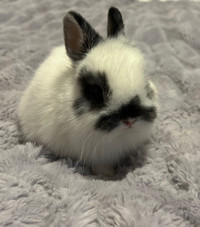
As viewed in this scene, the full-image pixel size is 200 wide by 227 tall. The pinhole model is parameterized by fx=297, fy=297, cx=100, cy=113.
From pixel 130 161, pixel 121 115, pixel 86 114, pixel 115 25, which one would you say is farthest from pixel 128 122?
pixel 115 25

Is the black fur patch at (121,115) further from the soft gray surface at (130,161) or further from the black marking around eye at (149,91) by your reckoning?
the soft gray surface at (130,161)

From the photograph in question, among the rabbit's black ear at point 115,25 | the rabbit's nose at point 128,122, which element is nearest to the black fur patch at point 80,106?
the rabbit's nose at point 128,122

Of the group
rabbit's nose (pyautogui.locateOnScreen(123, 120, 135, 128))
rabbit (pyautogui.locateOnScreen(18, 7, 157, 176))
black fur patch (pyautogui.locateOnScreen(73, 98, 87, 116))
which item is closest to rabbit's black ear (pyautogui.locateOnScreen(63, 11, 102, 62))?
rabbit (pyautogui.locateOnScreen(18, 7, 157, 176))

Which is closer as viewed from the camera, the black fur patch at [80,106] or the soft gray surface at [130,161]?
the soft gray surface at [130,161]

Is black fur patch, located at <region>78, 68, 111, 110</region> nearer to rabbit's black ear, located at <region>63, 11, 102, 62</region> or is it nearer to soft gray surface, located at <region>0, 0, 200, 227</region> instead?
rabbit's black ear, located at <region>63, 11, 102, 62</region>

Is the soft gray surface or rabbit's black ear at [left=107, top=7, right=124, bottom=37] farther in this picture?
rabbit's black ear at [left=107, top=7, right=124, bottom=37]

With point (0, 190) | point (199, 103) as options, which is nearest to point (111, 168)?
point (0, 190)
